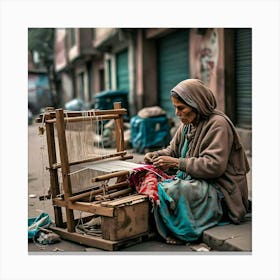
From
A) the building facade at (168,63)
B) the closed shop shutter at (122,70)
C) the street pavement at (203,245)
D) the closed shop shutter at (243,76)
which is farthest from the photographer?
the closed shop shutter at (122,70)

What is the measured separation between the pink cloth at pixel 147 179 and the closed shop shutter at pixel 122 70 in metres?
10.1

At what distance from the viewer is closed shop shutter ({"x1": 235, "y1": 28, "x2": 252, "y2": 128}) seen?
22.0ft

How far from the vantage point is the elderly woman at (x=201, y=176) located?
3.04 meters

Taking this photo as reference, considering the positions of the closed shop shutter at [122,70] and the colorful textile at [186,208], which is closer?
the colorful textile at [186,208]

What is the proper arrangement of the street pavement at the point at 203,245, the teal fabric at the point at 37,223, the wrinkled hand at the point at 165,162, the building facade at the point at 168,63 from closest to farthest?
1. the street pavement at the point at 203,245
2. the wrinkled hand at the point at 165,162
3. the teal fabric at the point at 37,223
4. the building facade at the point at 168,63

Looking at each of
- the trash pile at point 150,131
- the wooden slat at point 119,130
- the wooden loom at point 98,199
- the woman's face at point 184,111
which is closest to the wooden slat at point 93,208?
the wooden loom at point 98,199

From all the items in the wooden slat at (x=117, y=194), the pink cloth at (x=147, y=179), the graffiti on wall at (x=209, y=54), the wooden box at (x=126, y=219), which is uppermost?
the graffiti on wall at (x=209, y=54)

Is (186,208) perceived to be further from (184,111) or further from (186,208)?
(184,111)

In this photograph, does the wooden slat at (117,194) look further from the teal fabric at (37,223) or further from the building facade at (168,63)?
the building facade at (168,63)

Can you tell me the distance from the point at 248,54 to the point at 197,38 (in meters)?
1.71

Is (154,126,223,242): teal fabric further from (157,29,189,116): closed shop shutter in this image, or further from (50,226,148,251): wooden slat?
(157,29,189,116): closed shop shutter

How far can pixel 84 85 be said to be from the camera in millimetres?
22203

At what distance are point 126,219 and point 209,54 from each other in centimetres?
534
